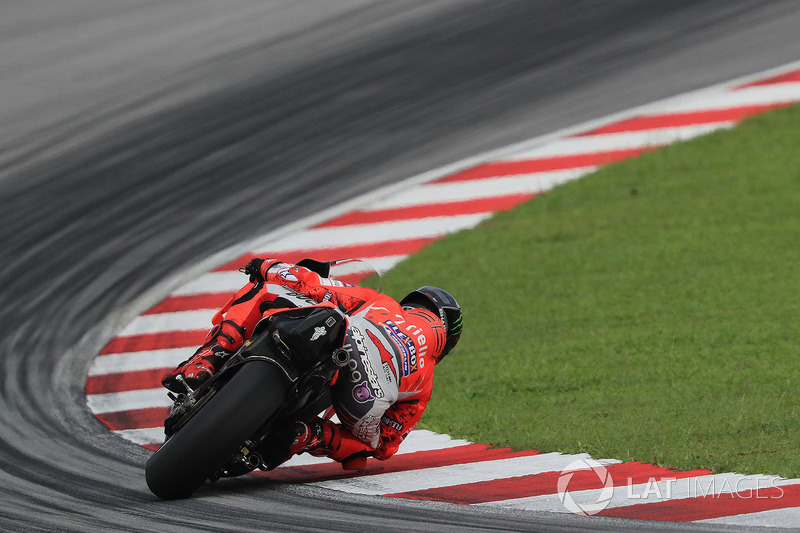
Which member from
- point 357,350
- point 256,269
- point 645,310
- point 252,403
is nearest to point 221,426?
point 252,403

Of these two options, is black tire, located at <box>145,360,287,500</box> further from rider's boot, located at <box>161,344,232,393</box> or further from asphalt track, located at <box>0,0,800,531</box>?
asphalt track, located at <box>0,0,800,531</box>

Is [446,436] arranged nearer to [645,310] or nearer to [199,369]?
[199,369]

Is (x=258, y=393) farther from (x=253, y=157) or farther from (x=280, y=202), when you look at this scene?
(x=253, y=157)

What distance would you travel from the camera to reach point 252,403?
207 inches

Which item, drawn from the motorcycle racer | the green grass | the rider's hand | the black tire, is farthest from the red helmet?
the black tire

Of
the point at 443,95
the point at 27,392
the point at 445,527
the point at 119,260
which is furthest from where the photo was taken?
the point at 443,95

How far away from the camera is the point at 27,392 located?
26.1 feet

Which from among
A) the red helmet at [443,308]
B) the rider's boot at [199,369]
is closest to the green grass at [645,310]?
the red helmet at [443,308]

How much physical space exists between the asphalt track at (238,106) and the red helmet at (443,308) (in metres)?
2.54

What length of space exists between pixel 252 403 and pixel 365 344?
80 cm

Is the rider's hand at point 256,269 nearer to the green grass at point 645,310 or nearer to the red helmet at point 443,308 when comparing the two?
the red helmet at point 443,308

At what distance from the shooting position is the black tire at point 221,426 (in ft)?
17.1

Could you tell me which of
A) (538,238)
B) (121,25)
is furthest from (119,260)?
(121,25)

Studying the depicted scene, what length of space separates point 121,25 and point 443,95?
4.02m
